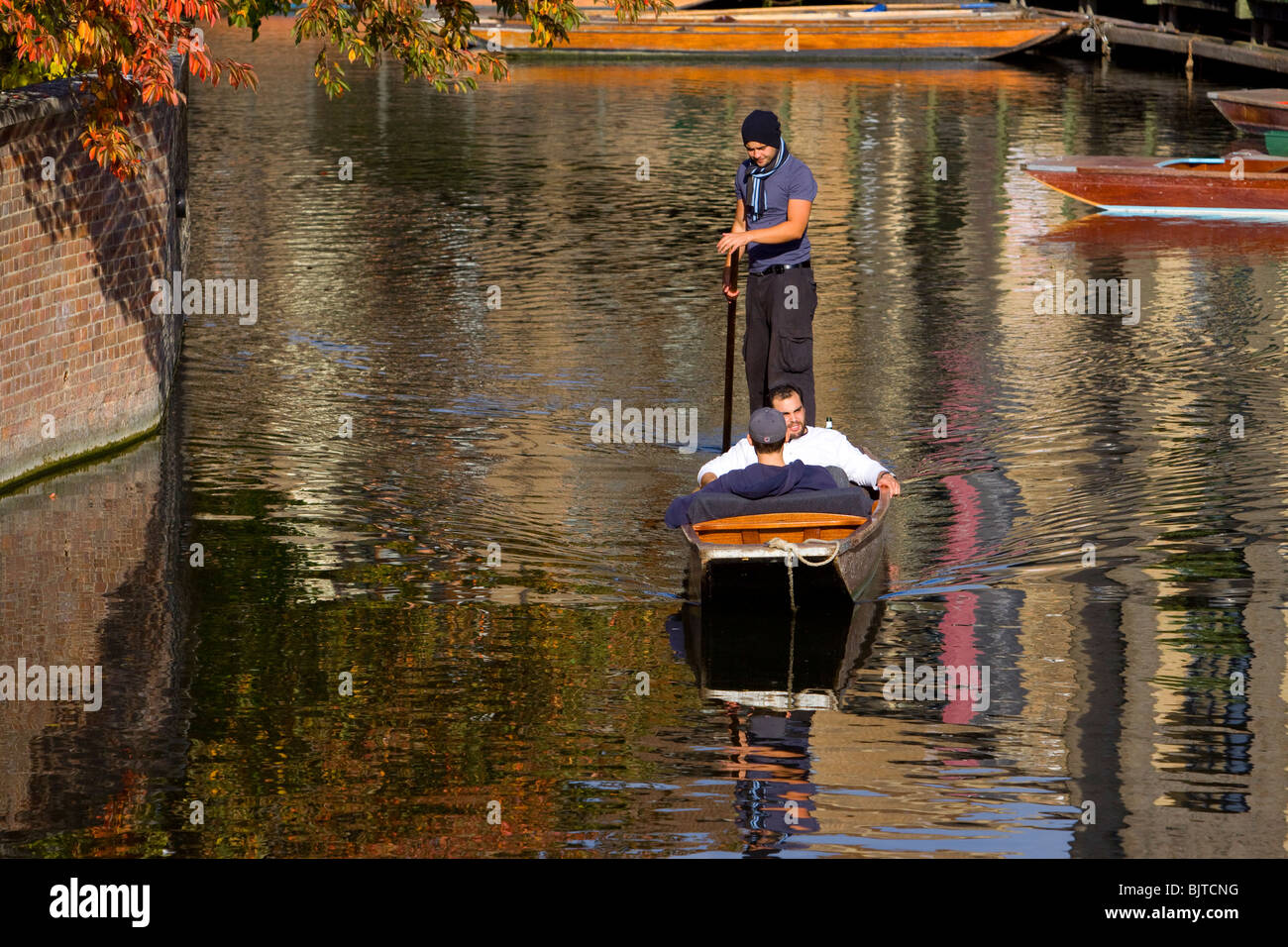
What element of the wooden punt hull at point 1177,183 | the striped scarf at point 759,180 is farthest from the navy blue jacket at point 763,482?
the wooden punt hull at point 1177,183

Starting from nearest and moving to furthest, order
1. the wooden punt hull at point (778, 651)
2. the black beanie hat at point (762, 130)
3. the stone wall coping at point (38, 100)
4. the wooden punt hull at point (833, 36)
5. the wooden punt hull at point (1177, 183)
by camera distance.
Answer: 1. the wooden punt hull at point (778, 651)
2. the black beanie hat at point (762, 130)
3. the stone wall coping at point (38, 100)
4. the wooden punt hull at point (1177, 183)
5. the wooden punt hull at point (833, 36)

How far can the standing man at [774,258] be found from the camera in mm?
11500

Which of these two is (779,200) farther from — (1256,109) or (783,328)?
(1256,109)

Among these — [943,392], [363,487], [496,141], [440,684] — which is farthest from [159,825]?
[496,141]

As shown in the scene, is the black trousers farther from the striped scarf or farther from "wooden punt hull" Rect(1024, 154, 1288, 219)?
"wooden punt hull" Rect(1024, 154, 1288, 219)

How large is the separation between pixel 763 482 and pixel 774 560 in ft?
1.45

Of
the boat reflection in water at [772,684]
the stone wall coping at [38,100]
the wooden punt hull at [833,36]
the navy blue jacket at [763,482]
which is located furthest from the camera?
the wooden punt hull at [833,36]

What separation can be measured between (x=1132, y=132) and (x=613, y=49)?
1801 cm

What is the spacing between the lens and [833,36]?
46.7m

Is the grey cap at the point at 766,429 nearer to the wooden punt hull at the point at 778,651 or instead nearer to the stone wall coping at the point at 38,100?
the wooden punt hull at the point at 778,651

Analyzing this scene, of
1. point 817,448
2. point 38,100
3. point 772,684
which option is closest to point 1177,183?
point 817,448

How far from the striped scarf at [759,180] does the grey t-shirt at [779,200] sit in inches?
0.8

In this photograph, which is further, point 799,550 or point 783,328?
point 783,328

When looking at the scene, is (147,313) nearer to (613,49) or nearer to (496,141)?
(496,141)
